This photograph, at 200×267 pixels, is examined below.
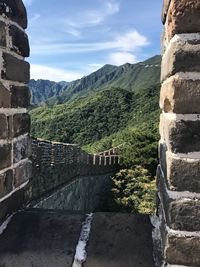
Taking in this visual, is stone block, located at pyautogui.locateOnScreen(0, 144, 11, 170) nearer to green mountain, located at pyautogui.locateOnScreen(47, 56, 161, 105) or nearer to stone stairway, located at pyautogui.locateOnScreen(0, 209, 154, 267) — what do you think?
stone stairway, located at pyautogui.locateOnScreen(0, 209, 154, 267)

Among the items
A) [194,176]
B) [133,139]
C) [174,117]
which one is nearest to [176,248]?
[194,176]

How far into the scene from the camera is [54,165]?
1048 centimetres

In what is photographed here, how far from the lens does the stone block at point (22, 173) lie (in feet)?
6.98

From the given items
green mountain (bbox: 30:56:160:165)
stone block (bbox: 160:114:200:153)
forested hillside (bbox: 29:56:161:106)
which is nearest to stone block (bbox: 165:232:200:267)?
stone block (bbox: 160:114:200:153)

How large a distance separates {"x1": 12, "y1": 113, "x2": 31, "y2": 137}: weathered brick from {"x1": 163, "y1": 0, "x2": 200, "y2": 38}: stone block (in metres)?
0.92

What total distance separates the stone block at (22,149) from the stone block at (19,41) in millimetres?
440

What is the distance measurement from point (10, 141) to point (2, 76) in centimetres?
31

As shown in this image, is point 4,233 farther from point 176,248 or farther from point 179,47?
point 179,47

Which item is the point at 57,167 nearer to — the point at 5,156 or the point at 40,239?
the point at 5,156

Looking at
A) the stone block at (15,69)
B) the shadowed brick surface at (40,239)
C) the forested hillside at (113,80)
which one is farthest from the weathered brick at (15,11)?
the forested hillside at (113,80)

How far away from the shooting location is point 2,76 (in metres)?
1.92

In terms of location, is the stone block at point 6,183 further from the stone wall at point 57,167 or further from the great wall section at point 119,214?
the stone wall at point 57,167

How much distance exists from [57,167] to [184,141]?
378 inches

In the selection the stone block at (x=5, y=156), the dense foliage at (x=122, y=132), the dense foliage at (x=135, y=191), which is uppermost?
the stone block at (x=5, y=156)
